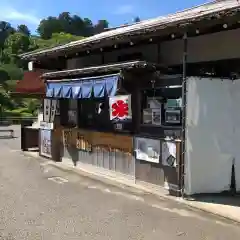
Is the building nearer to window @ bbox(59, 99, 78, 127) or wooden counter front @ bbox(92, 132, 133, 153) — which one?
wooden counter front @ bbox(92, 132, 133, 153)

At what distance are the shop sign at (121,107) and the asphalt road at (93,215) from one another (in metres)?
1.84

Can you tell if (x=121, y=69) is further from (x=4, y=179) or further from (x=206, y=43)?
(x=4, y=179)

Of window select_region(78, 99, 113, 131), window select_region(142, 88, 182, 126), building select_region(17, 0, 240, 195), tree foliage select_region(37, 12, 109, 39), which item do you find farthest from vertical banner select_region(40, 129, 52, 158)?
tree foliage select_region(37, 12, 109, 39)

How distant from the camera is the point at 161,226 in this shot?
23.4 ft

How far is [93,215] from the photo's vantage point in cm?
779

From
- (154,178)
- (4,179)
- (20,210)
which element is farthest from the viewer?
(4,179)

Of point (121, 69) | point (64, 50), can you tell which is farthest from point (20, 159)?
point (121, 69)

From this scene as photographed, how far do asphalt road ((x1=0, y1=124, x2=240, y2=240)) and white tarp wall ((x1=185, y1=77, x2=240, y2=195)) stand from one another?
106 cm

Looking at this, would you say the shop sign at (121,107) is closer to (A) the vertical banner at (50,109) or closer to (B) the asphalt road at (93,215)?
(B) the asphalt road at (93,215)

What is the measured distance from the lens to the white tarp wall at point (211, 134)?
29.9ft

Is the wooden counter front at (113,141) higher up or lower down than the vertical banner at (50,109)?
lower down

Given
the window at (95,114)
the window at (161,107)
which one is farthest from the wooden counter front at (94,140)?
the window at (161,107)

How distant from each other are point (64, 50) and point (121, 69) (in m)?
3.50

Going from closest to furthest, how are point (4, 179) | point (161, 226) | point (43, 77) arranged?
1. point (161, 226)
2. point (4, 179)
3. point (43, 77)
